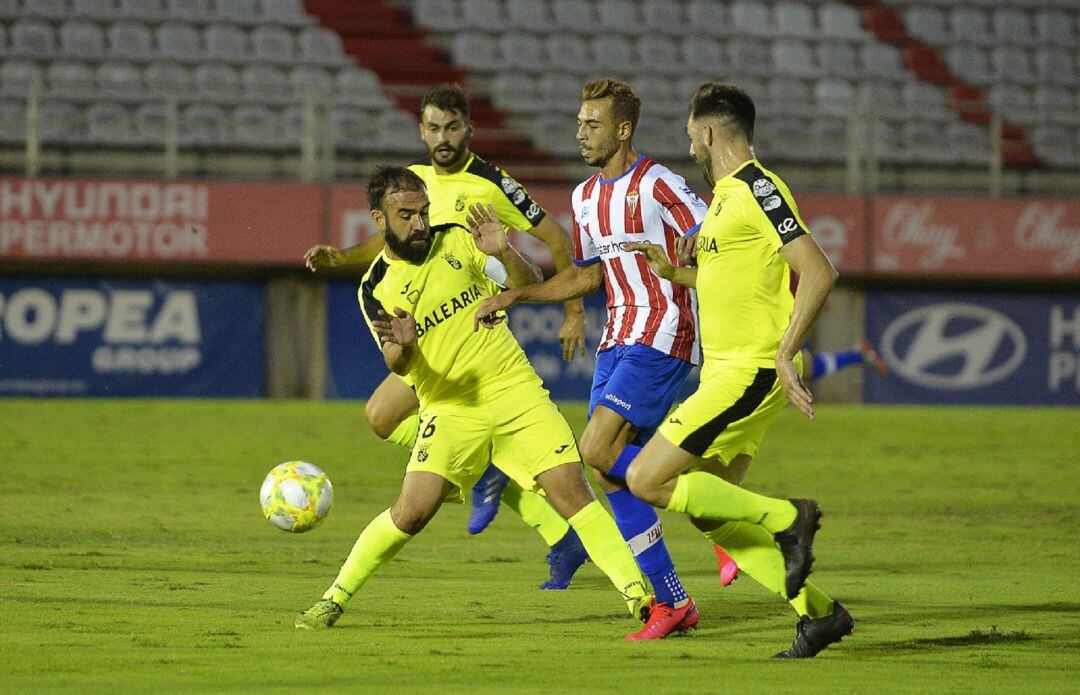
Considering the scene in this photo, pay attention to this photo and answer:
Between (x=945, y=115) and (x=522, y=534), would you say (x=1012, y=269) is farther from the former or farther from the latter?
(x=522, y=534)

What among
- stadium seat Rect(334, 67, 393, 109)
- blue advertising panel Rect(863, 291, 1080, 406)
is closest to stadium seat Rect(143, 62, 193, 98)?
stadium seat Rect(334, 67, 393, 109)

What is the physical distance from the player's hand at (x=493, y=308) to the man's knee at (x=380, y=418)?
66.5 inches

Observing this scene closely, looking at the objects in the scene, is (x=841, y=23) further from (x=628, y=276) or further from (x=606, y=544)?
(x=606, y=544)

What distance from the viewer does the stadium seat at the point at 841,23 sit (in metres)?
23.9

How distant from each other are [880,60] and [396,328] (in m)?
19.2

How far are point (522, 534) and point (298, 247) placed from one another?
9924 mm

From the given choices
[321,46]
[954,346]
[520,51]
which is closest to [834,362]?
Result: [954,346]

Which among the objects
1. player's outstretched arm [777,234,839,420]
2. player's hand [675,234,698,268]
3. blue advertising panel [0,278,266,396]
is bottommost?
blue advertising panel [0,278,266,396]

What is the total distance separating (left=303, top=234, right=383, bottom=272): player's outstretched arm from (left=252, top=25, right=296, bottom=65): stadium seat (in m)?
14.2

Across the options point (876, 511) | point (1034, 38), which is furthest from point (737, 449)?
point (1034, 38)

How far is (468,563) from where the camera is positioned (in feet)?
26.9

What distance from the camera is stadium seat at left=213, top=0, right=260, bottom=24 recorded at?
21766mm

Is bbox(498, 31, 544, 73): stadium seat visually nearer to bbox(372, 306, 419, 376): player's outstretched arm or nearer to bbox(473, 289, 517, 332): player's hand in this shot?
bbox(473, 289, 517, 332): player's hand

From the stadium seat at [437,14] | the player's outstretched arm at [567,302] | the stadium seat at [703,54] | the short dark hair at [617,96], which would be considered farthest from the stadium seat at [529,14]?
the short dark hair at [617,96]
